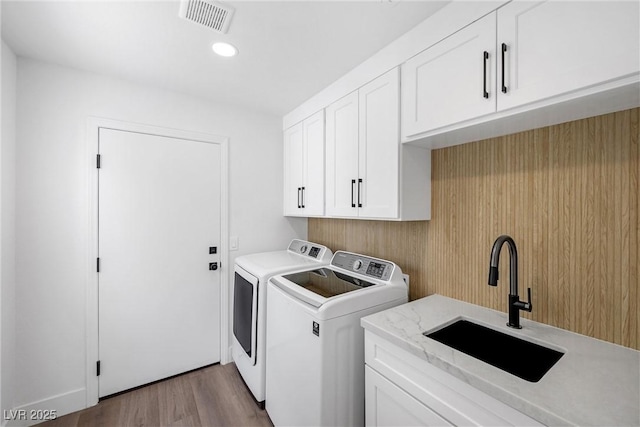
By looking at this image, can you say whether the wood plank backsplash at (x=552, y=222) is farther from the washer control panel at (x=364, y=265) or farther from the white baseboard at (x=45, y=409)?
the white baseboard at (x=45, y=409)

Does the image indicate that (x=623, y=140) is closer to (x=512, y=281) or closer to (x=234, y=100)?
(x=512, y=281)

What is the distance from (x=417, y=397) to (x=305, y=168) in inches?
70.6

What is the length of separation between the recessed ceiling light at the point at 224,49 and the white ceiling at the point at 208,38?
0.04m

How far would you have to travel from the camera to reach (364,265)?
1901mm

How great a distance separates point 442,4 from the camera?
50.3 inches

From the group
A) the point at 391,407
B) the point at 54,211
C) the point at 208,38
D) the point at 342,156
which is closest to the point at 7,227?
the point at 54,211

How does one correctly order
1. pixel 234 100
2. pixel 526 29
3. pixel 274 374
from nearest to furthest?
pixel 526 29, pixel 274 374, pixel 234 100

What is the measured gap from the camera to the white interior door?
1983 millimetres

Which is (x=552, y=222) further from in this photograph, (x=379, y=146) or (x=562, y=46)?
(x=379, y=146)

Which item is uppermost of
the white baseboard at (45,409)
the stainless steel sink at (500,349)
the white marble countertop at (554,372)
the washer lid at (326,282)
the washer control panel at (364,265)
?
the washer control panel at (364,265)

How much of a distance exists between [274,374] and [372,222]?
129 cm

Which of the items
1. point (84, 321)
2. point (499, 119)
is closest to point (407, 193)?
point (499, 119)

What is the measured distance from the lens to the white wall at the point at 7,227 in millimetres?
1545

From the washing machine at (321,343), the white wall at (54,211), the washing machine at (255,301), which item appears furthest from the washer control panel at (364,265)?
the white wall at (54,211)
